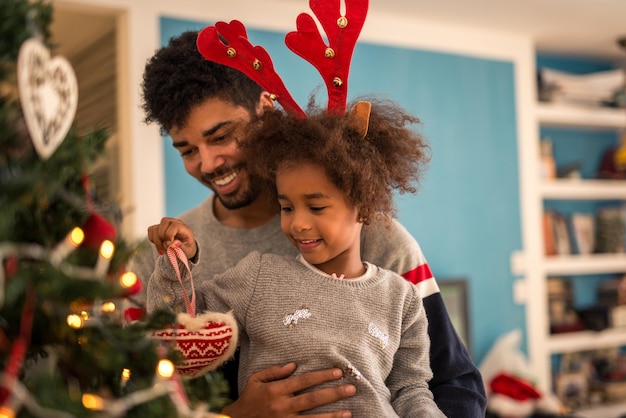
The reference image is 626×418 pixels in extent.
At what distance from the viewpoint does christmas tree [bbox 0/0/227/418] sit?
1.93 ft

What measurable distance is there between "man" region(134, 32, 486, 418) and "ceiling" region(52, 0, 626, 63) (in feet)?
7.20

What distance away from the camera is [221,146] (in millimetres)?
1376

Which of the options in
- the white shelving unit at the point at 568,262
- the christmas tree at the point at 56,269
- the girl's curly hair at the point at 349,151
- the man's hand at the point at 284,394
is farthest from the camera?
the white shelving unit at the point at 568,262

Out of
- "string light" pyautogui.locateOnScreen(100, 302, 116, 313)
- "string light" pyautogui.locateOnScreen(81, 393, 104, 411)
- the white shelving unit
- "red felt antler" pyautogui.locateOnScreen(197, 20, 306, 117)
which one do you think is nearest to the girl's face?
"red felt antler" pyautogui.locateOnScreen(197, 20, 306, 117)

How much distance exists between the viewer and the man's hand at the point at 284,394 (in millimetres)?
1096

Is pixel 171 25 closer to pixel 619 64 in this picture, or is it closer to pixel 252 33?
pixel 252 33

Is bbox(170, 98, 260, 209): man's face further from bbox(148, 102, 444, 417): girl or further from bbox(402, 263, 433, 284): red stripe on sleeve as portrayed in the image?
bbox(402, 263, 433, 284): red stripe on sleeve

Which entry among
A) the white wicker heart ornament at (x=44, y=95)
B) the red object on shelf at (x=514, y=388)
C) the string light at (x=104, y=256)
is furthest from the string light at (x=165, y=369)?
the red object on shelf at (x=514, y=388)

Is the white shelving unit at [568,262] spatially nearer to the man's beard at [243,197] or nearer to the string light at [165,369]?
the man's beard at [243,197]

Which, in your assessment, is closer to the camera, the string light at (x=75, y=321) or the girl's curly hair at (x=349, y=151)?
the string light at (x=75, y=321)

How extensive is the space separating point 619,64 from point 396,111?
4.53 m

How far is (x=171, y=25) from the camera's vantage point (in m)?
3.46

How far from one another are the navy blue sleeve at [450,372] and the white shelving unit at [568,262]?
3341 mm

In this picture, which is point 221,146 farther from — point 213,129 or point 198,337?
point 198,337
